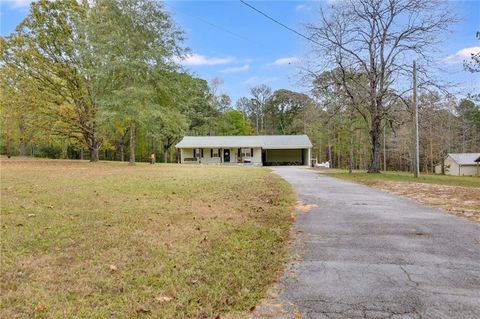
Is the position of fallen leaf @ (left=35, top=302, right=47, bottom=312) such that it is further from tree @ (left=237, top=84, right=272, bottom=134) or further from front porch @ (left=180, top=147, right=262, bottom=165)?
tree @ (left=237, top=84, right=272, bottom=134)

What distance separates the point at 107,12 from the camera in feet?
62.2

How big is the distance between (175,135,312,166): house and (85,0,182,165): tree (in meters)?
16.0

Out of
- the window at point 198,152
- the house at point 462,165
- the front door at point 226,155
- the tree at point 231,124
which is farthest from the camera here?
the tree at point 231,124

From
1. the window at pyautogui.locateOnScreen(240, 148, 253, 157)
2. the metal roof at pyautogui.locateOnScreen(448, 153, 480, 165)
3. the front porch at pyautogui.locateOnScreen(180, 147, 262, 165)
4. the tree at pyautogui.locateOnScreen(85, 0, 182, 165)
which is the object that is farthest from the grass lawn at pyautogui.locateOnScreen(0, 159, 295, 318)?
the metal roof at pyautogui.locateOnScreen(448, 153, 480, 165)

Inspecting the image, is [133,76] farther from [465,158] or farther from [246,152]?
[465,158]

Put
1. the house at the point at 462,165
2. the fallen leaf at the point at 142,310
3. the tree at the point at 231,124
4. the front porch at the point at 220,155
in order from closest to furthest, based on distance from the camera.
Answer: the fallen leaf at the point at 142,310
the front porch at the point at 220,155
the house at the point at 462,165
the tree at the point at 231,124

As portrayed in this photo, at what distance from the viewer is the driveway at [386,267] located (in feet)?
9.09

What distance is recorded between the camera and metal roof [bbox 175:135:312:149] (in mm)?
35003

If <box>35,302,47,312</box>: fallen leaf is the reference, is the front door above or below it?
above

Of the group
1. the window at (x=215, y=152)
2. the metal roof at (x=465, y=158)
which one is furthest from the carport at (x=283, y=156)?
the metal roof at (x=465, y=158)

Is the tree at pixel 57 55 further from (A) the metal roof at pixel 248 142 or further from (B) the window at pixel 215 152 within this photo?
(B) the window at pixel 215 152

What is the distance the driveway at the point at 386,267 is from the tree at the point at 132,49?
15.0 m

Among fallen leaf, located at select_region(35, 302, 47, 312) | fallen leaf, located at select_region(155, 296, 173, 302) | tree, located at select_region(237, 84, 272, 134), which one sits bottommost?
fallen leaf, located at select_region(155, 296, 173, 302)

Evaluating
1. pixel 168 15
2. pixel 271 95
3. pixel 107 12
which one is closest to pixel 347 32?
pixel 168 15
